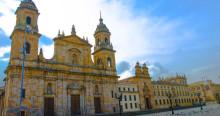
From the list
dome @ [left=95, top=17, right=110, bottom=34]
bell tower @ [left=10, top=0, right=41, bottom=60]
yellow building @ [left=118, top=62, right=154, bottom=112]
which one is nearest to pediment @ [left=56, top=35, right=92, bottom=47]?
bell tower @ [left=10, top=0, right=41, bottom=60]

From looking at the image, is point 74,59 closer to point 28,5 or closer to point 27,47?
point 27,47

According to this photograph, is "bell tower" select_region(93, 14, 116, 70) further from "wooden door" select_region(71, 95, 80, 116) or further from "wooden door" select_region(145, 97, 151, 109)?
"wooden door" select_region(145, 97, 151, 109)

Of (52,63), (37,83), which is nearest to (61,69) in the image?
(52,63)

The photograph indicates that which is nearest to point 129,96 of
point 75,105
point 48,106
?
point 75,105

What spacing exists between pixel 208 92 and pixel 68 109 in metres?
88.2

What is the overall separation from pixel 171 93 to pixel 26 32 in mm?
54864

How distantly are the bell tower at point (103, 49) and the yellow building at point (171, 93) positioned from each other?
82.3ft

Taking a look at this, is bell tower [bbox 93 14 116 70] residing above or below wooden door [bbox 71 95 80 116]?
above

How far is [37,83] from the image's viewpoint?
3184 centimetres

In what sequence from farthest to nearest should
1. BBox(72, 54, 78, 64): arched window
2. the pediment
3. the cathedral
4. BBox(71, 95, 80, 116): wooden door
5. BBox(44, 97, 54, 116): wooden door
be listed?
BBox(72, 54, 78, 64): arched window → the pediment → BBox(71, 95, 80, 116): wooden door → BBox(44, 97, 54, 116): wooden door → the cathedral

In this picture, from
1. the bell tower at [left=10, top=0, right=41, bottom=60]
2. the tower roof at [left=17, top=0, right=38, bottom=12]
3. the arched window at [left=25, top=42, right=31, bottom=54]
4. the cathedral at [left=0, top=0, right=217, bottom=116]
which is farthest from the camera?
the tower roof at [left=17, top=0, right=38, bottom=12]

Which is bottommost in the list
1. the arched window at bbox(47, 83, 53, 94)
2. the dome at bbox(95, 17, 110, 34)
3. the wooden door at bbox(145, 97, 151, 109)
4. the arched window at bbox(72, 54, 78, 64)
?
the wooden door at bbox(145, 97, 151, 109)

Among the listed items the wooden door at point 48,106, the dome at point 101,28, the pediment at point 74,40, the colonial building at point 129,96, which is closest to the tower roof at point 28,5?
the pediment at point 74,40

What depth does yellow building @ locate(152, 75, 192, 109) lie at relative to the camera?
63397 millimetres
